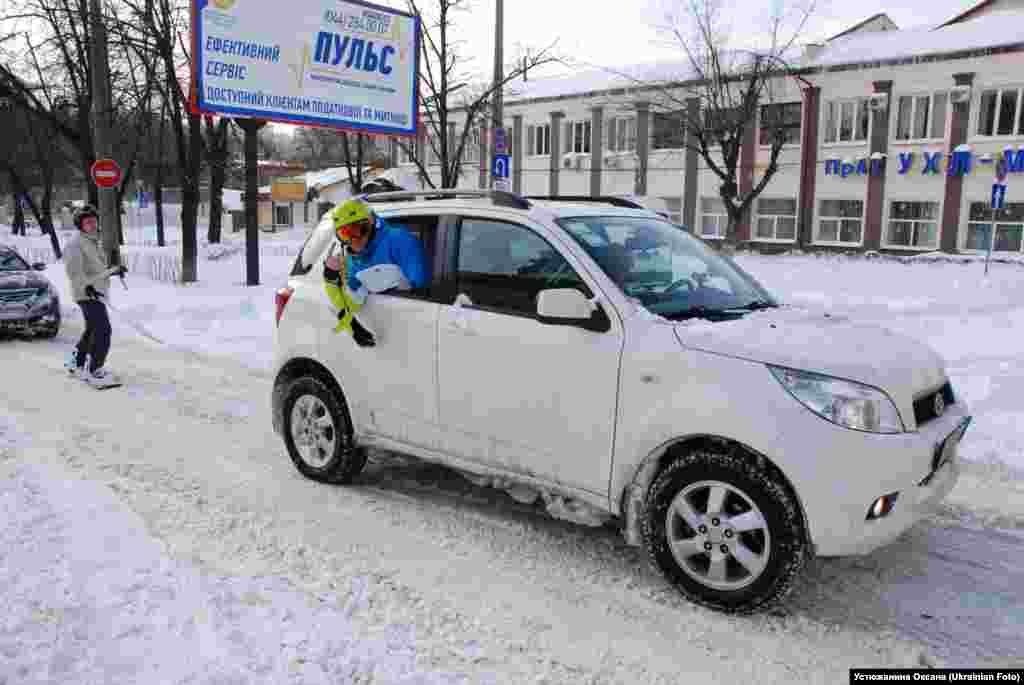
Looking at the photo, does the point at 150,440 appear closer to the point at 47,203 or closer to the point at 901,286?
the point at 901,286

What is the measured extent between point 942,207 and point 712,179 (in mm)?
9651

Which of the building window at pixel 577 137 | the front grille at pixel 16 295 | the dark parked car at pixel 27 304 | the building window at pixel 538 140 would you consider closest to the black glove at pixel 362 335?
the dark parked car at pixel 27 304

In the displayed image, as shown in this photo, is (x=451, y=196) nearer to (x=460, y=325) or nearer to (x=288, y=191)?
(x=460, y=325)

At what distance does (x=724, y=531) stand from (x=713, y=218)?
3495cm

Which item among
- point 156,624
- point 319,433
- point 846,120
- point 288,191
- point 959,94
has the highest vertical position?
point 959,94

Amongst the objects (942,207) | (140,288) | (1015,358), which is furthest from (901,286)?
(140,288)

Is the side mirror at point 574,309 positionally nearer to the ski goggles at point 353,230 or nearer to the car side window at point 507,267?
the car side window at point 507,267

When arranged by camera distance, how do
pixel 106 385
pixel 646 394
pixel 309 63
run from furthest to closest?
pixel 309 63 < pixel 106 385 < pixel 646 394

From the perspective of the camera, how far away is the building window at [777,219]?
3416 cm

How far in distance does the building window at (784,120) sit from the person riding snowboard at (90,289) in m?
29.7

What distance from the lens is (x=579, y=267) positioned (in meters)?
4.18

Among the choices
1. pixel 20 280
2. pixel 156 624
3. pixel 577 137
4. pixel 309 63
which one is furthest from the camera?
pixel 577 137

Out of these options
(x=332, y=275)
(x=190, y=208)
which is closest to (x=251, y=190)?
(x=190, y=208)

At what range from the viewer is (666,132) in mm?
37906
